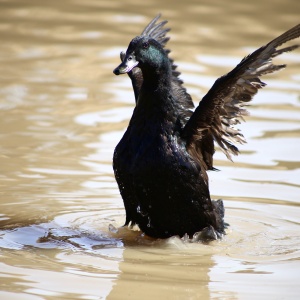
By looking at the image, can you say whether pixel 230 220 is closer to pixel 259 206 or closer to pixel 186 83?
pixel 259 206

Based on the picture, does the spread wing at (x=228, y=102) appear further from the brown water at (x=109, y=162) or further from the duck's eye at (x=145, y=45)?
the brown water at (x=109, y=162)

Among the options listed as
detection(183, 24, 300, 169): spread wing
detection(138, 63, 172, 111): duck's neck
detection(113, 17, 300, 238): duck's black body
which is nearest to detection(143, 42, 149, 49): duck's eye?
detection(113, 17, 300, 238): duck's black body

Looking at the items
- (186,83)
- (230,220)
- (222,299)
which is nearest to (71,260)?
(222,299)

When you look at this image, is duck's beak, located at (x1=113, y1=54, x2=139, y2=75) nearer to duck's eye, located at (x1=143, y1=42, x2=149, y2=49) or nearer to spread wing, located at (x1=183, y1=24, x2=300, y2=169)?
duck's eye, located at (x1=143, y1=42, x2=149, y2=49)

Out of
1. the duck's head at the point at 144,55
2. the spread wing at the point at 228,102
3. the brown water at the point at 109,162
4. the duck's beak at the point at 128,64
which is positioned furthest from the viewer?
the duck's head at the point at 144,55

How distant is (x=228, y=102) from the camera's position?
612cm

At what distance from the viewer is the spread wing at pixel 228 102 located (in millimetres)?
5719

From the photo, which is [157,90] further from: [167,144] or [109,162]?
[109,162]

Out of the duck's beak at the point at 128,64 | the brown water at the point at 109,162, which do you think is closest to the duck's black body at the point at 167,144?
the duck's beak at the point at 128,64

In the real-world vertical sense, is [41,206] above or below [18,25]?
below

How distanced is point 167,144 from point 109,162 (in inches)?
80.9

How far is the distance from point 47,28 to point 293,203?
6.12m

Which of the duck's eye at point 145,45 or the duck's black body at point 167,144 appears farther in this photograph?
the duck's eye at point 145,45

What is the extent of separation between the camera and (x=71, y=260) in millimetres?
5535
